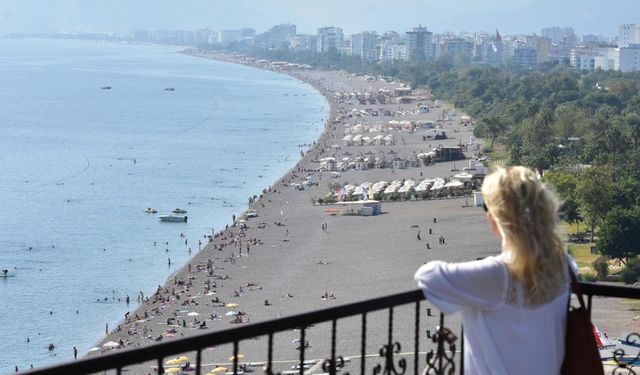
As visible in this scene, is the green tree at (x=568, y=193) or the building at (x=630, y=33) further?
the building at (x=630, y=33)

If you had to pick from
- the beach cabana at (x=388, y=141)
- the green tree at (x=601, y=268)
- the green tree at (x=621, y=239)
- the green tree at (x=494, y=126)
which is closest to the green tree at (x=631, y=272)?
the green tree at (x=601, y=268)

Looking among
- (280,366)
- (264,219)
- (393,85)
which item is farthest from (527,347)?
(393,85)

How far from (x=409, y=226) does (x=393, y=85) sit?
77.8 metres

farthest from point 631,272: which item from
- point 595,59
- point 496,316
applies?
point 595,59

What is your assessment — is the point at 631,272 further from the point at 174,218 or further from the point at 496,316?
the point at 496,316

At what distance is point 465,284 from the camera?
10.4 ft

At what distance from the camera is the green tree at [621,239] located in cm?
2667

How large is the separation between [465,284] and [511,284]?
0.14 metres

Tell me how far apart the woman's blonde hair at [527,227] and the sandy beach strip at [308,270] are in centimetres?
1365

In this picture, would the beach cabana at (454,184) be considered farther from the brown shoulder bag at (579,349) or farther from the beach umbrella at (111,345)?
the brown shoulder bag at (579,349)

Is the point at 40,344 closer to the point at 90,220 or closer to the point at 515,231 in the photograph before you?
the point at 90,220

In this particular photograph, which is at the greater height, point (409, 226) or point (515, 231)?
point (515, 231)

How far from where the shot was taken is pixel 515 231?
321 cm

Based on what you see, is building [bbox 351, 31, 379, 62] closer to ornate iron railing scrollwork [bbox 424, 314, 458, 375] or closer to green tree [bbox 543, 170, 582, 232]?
green tree [bbox 543, 170, 582, 232]
